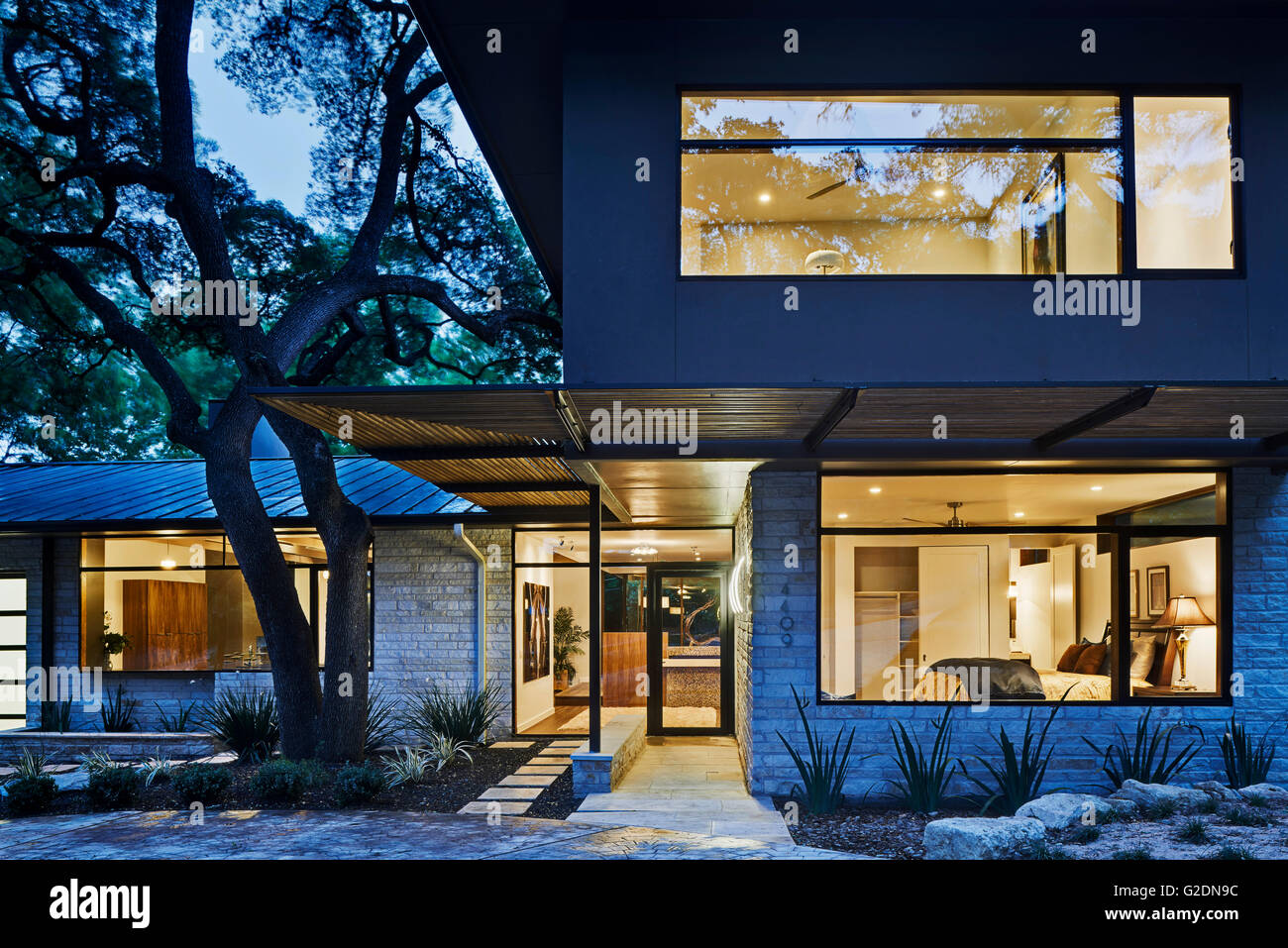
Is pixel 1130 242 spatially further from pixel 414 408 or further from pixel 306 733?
pixel 306 733

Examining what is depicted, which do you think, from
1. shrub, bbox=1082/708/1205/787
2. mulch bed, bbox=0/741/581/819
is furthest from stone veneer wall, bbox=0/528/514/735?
shrub, bbox=1082/708/1205/787

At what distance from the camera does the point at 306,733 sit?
34.0ft

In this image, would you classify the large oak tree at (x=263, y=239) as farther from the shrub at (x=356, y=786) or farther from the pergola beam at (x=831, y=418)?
the pergola beam at (x=831, y=418)

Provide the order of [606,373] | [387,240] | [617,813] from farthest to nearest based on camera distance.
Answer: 1. [387,240]
2. [617,813]
3. [606,373]

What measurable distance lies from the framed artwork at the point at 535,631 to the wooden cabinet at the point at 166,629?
4.43m

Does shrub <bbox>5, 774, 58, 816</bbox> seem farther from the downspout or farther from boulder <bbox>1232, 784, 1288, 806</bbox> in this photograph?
boulder <bbox>1232, 784, 1288, 806</bbox>

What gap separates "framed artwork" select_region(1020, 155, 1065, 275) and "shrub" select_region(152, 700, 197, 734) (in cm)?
1154

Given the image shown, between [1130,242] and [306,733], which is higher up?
[1130,242]

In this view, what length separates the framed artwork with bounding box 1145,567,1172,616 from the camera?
887cm

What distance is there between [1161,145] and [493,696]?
32.0ft

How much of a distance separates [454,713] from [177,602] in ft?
15.4

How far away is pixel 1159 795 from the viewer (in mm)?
7574

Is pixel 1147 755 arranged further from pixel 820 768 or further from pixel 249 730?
pixel 249 730
